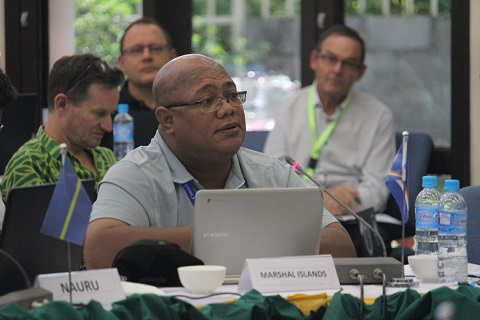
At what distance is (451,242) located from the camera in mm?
2979

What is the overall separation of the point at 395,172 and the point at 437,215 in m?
0.21

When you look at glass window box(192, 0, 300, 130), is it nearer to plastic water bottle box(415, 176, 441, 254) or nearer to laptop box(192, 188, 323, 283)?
plastic water bottle box(415, 176, 441, 254)

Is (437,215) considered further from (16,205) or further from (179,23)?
(179,23)

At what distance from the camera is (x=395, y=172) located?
3.05 metres

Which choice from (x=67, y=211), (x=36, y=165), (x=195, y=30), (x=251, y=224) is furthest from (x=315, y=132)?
(x=67, y=211)

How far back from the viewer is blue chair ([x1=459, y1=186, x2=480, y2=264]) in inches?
138

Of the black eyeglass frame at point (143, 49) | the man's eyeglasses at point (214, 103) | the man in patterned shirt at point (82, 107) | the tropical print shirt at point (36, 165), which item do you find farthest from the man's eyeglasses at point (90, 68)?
the black eyeglass frame at point (143, 49)

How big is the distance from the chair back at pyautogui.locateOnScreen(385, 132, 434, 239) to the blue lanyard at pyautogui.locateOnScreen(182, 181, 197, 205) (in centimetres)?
229

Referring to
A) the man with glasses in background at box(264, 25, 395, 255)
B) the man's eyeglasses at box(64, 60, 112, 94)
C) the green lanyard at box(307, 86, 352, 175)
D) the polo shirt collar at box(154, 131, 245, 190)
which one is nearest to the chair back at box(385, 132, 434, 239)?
the man with glasses in background at box(264, 25, 395, 255)

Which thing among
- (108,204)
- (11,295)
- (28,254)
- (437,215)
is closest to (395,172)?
(437,215)

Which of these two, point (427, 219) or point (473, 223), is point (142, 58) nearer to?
point (473, 223)

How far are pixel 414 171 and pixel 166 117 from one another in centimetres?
237

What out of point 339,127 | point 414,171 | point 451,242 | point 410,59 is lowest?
point 414,171

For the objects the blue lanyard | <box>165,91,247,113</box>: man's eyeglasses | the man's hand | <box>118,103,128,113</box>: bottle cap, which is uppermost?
<box>165,91,247,113</box>: man's eyeglasses
